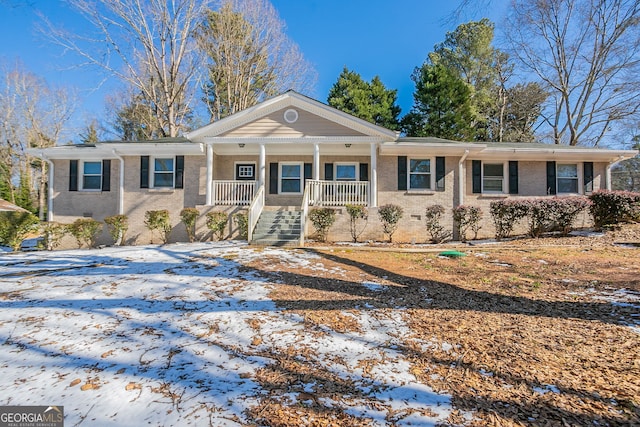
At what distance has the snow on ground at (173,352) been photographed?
1.90 metres

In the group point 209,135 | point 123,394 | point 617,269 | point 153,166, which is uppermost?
point 209,135

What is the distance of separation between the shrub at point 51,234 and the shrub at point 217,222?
4.60m

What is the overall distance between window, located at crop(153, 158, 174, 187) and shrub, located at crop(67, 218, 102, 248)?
2495mm

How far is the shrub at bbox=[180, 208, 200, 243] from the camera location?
984 cm

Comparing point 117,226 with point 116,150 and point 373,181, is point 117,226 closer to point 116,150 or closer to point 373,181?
point 116,150

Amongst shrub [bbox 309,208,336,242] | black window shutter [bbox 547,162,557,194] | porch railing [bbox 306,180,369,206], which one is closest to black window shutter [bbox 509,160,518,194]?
black window shutter [bbox 547,162,557,194]

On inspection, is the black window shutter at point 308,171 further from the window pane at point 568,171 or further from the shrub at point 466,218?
the window pane at point 568,171

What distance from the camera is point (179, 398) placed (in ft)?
6.48

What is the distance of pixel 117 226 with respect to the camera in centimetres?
1013

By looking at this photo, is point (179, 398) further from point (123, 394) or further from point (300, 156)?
point (300, 156)

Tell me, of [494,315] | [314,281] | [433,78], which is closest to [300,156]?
[314,281]

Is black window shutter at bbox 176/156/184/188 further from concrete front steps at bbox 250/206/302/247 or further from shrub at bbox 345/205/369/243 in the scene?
shrub at bbox 345/205/369/243

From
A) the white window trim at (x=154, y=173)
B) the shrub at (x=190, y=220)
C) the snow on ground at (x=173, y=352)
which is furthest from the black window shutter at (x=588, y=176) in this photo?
the white window trim at (x=154, y=173)

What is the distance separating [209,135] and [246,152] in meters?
1.53
